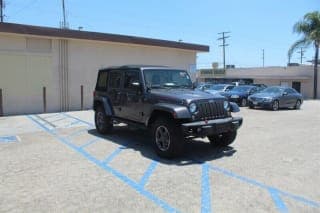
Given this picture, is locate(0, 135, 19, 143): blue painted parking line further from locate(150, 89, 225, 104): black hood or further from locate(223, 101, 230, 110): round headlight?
locate(223, 101, 230, 110): round headlight

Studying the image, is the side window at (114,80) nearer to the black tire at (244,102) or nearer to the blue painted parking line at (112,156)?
the blue painted parking line at (112,156)

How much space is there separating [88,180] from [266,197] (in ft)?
9.08

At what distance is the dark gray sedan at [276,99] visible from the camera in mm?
18623

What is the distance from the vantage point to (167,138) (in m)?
6.73

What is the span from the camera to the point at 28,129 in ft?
34.4

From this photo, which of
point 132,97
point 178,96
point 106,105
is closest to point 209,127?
point 178,96

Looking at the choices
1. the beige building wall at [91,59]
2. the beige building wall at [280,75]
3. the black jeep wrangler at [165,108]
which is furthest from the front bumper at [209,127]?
the beige building wall at [280,75]

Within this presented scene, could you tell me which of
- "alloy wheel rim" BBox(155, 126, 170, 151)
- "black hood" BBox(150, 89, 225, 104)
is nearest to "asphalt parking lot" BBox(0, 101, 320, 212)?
"alloy wheel rim" BBox(155, 126, 170, 151)

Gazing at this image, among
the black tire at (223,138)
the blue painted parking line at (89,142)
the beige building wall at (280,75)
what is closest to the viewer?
the black tire at (223,138)

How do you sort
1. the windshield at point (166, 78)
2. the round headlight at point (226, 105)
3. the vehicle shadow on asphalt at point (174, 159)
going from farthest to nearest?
the windshield at point (166, 78)
the round headlight at point (226, 105)
the vehicle shadow on asphalt at point (174, 159)

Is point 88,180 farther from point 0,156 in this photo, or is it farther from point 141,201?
point 0,156

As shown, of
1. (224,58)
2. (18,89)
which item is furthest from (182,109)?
(224,58)

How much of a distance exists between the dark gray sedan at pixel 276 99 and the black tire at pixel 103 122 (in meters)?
11.8

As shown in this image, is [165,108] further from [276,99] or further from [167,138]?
[276,99]
